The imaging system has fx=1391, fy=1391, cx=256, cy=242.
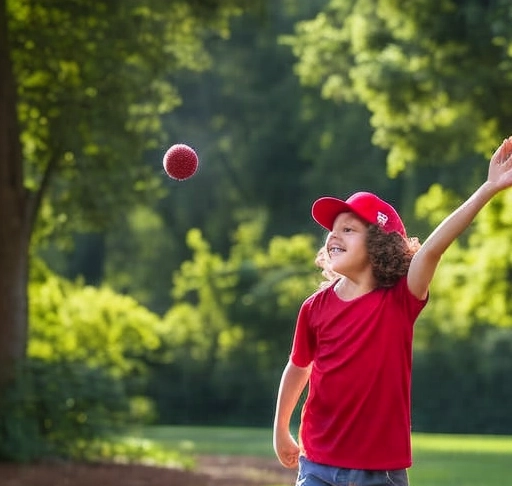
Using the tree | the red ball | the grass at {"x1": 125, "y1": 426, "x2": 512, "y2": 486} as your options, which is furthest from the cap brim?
the grass at {"x1": 125, "y1": 426, "x2": 512, "y2": 486}

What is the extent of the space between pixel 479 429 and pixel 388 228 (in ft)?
87.5

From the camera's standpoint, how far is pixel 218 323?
34219mm

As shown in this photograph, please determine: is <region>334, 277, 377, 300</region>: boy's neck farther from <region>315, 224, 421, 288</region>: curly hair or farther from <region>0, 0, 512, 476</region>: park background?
<region>0, 0, 512, 476</region>: park background

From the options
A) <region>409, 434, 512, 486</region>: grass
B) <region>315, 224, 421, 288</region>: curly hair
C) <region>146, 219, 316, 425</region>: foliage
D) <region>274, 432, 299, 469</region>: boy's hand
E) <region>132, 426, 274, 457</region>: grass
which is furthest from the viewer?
<region>146, 219, 316, 425</region>: foliage

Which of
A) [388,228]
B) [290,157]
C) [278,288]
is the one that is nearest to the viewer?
[388,228]

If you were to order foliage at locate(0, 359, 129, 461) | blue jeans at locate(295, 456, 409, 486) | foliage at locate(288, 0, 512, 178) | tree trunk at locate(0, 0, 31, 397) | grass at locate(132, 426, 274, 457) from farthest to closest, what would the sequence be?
grass at locate(132, 426, 274, 457)
tree trunk at locate(0, 0, 31, 397)
foliage at locate(288, 0, 512, 178)
foliage at locate(0, 359, 129, 461)
blue jeans at locate(295, 456, 409, 486)

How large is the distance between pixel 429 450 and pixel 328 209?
710 inches

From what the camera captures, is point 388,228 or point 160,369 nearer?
point 388,228

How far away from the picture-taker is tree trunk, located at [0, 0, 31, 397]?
14.7 m

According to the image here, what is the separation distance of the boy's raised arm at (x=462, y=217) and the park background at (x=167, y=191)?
1.79 meters

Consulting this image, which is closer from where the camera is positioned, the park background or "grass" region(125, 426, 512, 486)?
the park background

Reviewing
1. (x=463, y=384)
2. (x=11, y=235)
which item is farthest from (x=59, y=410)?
(x=463, y=384)

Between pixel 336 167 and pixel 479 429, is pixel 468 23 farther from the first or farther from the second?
pixel 336 167

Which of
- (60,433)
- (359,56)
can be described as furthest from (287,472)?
(359,56)
